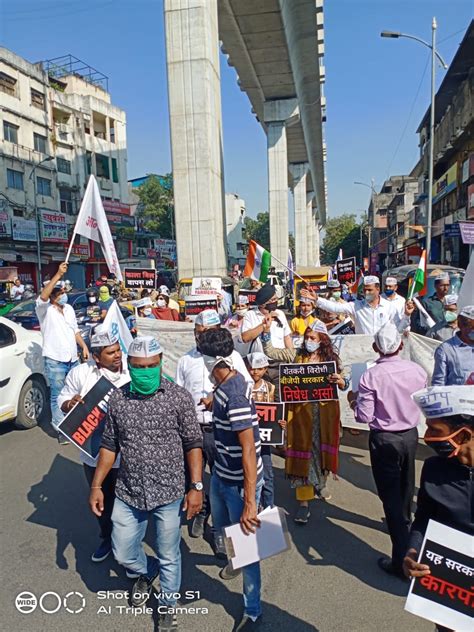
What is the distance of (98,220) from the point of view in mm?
6391

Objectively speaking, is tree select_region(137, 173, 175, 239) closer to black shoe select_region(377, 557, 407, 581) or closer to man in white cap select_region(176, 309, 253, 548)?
man in white cap select_region(176, 309, 253, 548)

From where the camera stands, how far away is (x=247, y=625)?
284 centimetres

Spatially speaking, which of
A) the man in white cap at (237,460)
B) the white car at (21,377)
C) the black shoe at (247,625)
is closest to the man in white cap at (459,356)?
the man in white cap at (237,460)

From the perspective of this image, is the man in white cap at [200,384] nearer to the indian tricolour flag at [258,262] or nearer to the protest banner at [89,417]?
the protest banner at [89,417]

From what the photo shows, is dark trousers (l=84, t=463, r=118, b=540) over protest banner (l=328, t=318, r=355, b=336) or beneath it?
beneath

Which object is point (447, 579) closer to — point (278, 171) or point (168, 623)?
point (168, 623)

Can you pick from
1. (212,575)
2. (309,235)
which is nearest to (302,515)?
(212,575)

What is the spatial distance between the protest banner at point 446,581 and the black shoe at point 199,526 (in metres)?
2.39

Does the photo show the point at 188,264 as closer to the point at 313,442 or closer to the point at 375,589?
the point at 313,442

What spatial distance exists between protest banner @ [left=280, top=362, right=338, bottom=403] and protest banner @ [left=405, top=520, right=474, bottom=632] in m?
2.22

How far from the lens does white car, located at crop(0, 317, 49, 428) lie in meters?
6.35

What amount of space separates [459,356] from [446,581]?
2.28 m

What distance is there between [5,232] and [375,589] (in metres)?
32.1

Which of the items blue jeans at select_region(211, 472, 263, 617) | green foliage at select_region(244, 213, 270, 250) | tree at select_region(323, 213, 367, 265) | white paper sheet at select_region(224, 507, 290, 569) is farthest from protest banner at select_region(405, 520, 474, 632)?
green foliage at select_region(244, 213, 270, 250)
